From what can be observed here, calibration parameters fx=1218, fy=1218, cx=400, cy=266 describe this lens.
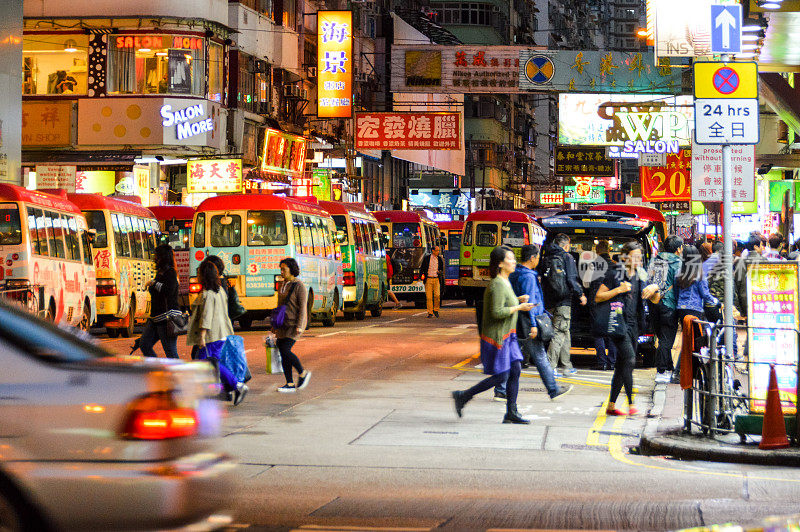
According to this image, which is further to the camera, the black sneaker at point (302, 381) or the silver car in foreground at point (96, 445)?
the black sneaker at point (302, 381)

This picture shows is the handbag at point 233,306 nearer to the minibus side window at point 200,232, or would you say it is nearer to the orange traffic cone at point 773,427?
the orange traffic cone at point 773,427

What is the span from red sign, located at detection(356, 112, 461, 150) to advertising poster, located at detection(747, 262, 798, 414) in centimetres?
3098

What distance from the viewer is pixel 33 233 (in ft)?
75.6

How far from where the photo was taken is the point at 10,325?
6.03 metres

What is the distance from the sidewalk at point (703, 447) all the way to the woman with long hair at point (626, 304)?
0.89 m

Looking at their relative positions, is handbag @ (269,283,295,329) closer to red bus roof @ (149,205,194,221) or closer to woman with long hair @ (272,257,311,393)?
woman with long hair @ (272,257,311,393)

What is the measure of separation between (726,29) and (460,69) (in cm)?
2542

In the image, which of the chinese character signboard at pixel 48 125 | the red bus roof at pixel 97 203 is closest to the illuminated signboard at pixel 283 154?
the chinese character signboard at pixel 48 125

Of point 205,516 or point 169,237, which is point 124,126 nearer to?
point 169,237

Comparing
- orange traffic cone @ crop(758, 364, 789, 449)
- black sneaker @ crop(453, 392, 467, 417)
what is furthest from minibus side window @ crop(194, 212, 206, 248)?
orange traffic cone @ crop(758, 364, 789, 449)

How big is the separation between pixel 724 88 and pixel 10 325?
27.7ft

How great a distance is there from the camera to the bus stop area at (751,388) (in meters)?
10.4

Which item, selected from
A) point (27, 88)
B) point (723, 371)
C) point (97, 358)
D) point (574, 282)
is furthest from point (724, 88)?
point (27, 88)

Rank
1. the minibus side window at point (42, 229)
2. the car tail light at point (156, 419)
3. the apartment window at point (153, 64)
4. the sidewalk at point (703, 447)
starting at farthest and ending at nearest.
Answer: the apartment window at point (153, 64) < the minibus side window at point (42, 229) < the sidewalk at point (703, 447) < the car tail light at point (156, 419)
